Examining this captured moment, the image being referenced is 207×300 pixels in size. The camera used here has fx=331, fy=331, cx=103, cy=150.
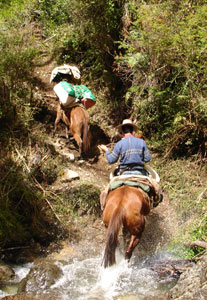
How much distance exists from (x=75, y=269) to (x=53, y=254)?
2.30 feet

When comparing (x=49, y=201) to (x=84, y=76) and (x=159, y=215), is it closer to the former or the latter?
(x=159, y=215)

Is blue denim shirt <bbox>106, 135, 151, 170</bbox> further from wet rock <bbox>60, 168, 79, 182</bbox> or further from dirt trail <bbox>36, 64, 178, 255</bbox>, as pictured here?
wet rock <bbox>60, 168, 79, 182</bbox>

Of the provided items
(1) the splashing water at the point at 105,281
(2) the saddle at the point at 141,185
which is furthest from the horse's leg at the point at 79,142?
(1) the splashing water at the point at 105,281

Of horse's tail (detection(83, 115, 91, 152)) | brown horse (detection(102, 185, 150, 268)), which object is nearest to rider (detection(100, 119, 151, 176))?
brown horse (detection(102, 185, 150, 268))

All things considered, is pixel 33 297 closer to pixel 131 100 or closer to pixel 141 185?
pixel 141 185

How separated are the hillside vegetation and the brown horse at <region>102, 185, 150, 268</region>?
123 cm

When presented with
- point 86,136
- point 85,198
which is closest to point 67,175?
point 85,198

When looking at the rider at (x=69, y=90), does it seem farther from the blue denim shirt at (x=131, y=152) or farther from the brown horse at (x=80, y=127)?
the blue denim shirt at (x=131, y=152)

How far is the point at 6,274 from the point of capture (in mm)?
5387

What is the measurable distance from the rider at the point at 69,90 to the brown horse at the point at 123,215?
139 inches

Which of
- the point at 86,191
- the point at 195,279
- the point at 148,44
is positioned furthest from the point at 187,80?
the point at 195,279

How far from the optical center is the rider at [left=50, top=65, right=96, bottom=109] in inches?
322

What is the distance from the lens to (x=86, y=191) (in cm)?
706

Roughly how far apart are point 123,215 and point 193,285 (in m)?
1.36
